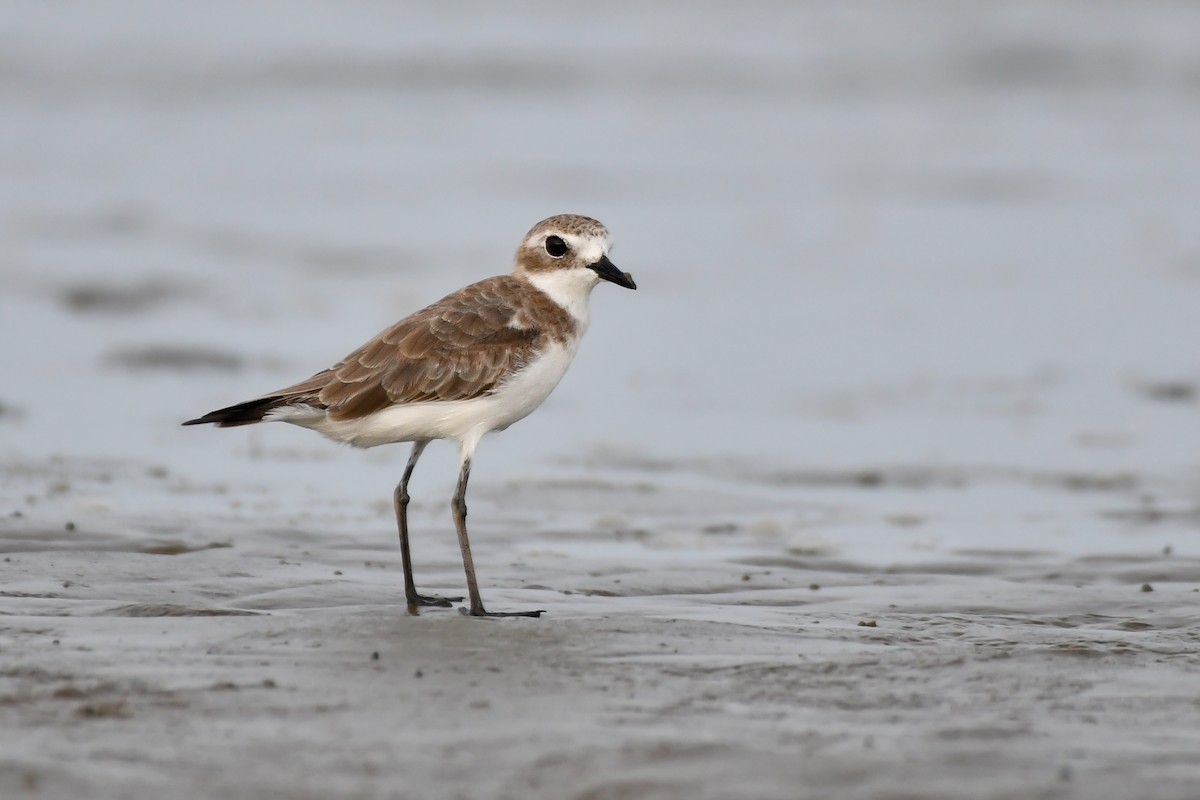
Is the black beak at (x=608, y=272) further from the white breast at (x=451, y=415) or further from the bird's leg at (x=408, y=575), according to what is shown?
the bird's leg at (x=408, y=575)

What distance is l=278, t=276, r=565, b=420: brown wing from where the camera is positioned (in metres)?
7.02

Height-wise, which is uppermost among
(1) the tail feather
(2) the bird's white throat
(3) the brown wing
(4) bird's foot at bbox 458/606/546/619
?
(2) the bird's white throat

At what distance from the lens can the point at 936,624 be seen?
6.43 meters

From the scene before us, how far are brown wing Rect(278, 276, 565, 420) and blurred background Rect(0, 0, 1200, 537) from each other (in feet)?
6.06

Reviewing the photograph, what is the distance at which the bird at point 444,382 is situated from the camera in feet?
23.0

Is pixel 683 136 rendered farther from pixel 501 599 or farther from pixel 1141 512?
pixel 501 599

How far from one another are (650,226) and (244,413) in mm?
10606

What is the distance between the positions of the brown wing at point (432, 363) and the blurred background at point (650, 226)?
6.06 feet

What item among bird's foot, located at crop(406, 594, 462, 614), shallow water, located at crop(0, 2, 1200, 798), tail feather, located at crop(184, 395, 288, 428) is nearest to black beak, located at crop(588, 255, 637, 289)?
shallow water, located at crop(0, 2, 1200, 798)

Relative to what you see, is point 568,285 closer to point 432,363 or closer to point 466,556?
point 432,363

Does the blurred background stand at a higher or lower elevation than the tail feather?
higher

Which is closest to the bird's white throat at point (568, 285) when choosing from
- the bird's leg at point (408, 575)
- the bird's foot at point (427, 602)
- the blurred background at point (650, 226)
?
the bird's leg at point (408, 575)

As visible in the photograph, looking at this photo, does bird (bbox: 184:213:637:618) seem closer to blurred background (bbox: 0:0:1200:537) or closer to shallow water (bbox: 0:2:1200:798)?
shallow water (bbox: 0:2:1200:798)

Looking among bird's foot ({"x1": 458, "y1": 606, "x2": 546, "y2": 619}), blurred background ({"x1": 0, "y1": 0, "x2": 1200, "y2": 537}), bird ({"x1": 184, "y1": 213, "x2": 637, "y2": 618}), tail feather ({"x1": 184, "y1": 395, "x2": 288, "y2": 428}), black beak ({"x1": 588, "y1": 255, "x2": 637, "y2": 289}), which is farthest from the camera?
blurred background ({"x1": 0, "y1": 0, "x2": 1200, "y2": 537})
